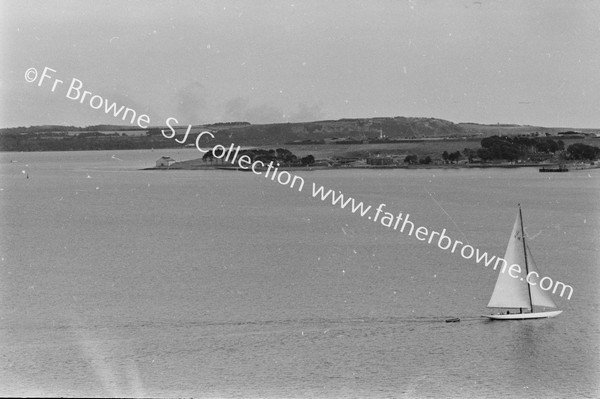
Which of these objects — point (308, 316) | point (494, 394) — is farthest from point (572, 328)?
point (308, 316)

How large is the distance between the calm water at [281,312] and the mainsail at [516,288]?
503 mm

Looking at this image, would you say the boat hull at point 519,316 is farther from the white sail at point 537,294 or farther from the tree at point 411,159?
the tree at point 411,159

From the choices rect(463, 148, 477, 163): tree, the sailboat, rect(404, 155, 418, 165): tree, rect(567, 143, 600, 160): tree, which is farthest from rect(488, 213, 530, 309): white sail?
rect(567, 143, 600, 160): tree

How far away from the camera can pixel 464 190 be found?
60.4 metres

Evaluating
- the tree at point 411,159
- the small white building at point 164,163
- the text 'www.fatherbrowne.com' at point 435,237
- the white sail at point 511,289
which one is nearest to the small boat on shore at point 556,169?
the tree at point 411,159

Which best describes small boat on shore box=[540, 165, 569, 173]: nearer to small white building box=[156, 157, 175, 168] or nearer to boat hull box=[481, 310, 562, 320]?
small white building box=[156, 157, 175, 168]

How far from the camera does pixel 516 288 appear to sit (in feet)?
62.7

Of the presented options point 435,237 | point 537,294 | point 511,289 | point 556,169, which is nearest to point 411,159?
point 556,169

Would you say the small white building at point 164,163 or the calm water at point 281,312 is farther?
the small white building at point 164,163

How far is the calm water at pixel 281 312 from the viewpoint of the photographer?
1553cm

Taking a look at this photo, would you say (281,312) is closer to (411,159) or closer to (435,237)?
(435,237)

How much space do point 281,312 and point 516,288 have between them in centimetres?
522

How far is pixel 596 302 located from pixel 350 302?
5905 mm

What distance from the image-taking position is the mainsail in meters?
19.0
